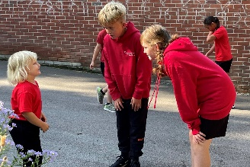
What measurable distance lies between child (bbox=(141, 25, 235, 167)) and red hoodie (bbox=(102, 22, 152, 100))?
460 mm

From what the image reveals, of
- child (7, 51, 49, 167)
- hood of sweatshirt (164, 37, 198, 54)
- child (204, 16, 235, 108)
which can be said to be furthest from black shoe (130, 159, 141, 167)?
child (204, 16, 235, 108)

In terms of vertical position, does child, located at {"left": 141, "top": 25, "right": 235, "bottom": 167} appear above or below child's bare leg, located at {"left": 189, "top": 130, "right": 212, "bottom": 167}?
above

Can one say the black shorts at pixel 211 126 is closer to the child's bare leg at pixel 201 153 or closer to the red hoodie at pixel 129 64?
the child's bare leg at pixel 201 153

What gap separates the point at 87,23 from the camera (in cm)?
874

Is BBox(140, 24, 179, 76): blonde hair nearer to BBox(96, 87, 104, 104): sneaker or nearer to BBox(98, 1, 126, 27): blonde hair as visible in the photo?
BBox(98, 1, 126, 27): blonde hair

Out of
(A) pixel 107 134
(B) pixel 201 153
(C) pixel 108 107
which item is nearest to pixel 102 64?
(C) pixel 108 107

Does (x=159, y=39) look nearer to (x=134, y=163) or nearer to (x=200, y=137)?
(x=200, y=137)

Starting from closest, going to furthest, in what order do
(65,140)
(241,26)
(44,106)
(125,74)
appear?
(125,74), (65,140), (44,106), (241,26)

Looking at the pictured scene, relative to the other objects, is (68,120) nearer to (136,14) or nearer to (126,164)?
(126,164)

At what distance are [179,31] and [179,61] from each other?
522 centimetres

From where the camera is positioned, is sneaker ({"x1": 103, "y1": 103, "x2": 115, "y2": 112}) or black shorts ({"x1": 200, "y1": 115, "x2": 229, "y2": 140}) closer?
black shorts ({"x1": 200, "y1": 115, "x2": 229, "y2": 140})

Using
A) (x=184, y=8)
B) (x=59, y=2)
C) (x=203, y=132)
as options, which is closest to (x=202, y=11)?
(x=184, y=8)

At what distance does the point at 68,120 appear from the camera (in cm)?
555

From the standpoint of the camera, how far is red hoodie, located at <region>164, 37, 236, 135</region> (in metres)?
2.81
